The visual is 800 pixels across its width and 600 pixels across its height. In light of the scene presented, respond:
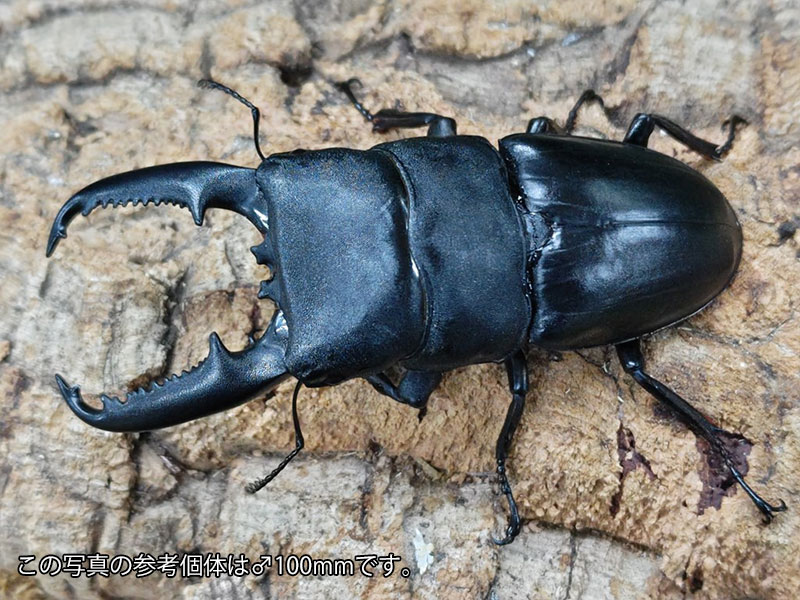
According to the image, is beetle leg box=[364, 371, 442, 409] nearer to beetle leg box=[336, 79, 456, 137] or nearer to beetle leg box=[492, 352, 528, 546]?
beetle leg box=[492, 352, 528, 546]

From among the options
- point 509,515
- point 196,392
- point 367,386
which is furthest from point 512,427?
point 196,392

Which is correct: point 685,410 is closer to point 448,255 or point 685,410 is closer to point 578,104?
point 448,255

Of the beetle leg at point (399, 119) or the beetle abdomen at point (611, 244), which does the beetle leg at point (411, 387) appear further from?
the beetle leg at point (399, 119)

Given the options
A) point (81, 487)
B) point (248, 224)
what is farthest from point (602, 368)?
point (81, 487)

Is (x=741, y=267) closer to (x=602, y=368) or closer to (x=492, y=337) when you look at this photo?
(x=602, y=368)

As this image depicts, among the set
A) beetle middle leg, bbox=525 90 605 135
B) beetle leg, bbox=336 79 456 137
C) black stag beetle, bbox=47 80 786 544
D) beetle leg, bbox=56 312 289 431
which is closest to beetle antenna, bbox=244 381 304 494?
black stag beetle, bbox=47 80 786 544
